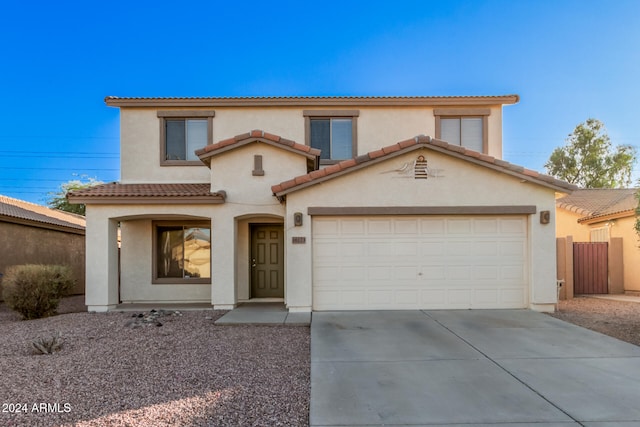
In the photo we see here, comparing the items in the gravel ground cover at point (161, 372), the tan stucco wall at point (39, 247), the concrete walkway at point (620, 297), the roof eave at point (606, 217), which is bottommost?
the concrete walkway at point (620, 297)

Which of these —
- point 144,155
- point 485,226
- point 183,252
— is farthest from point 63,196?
point 485,226

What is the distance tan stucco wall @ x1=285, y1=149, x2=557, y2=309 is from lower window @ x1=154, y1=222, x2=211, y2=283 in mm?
3994

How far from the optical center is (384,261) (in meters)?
9.66

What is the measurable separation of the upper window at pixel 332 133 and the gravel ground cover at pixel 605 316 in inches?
302

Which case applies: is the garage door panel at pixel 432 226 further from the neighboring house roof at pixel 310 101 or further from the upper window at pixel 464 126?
the neighboring house roof at pixel 310 101

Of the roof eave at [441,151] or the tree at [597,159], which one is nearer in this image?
the roof eave at [441,151]

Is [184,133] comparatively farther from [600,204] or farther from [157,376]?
[600,204]

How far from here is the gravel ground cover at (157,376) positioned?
4203mm

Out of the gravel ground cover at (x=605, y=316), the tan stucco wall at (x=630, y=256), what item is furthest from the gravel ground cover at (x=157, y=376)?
the tan stucco wall at (x=630, y=256)

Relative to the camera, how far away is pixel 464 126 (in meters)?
13.0

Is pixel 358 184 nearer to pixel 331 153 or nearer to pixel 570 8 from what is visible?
pixel 331 153

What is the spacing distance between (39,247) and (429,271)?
49.2 ft

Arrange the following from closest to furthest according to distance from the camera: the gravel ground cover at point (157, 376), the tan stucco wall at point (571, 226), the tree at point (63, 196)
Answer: the gravel ground cover at point (157, 376) → the tan stucco wall at point (571, 226) → the tree at point (63, 196)

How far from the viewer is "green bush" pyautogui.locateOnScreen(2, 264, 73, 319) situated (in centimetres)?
979
